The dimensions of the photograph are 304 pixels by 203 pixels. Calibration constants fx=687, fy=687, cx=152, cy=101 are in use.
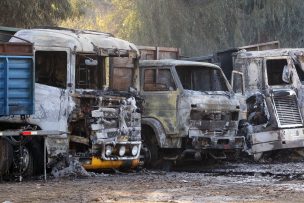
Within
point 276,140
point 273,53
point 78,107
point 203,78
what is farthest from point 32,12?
point 276,140

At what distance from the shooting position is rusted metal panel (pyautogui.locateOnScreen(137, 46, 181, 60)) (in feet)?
52.3

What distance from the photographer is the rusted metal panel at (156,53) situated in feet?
52.3

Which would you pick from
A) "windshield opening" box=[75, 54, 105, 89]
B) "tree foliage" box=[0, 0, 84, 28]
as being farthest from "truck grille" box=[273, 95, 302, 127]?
"tree foliage" box=[0, 0, 84, 28]

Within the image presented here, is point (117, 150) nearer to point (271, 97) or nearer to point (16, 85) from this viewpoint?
point (16, 85)

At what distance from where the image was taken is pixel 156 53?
53.4ft

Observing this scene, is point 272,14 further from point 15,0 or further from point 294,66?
point 15,0

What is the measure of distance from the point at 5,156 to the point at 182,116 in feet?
12.3

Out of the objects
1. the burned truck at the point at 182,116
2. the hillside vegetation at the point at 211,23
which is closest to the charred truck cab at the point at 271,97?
the burned truck at the point at 182,116

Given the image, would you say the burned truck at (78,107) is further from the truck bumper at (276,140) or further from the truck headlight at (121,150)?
the truck bumper at (276,140)

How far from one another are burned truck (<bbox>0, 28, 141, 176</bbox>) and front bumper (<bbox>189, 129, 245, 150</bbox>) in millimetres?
1186

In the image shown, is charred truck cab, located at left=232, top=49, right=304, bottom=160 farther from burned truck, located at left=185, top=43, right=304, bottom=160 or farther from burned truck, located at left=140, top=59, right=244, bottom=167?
burned truck, located at left=140, top=59, right=244, bottom=167

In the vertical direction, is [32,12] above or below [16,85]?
above

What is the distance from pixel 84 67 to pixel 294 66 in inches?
207

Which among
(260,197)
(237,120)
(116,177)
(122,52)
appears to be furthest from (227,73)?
(260,197)
